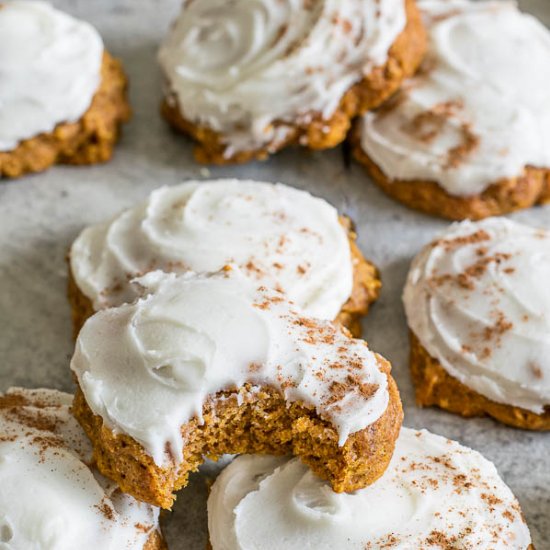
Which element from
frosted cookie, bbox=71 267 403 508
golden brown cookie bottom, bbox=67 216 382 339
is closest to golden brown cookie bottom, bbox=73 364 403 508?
frosted cookie, bbox=71 267 403 508

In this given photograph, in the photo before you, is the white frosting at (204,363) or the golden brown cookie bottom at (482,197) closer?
the white frosting at (204,363)

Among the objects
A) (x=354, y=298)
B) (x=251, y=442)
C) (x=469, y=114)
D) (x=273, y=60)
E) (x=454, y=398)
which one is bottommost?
(x=454, y=398)

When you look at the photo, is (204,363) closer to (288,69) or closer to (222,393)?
(222,393)

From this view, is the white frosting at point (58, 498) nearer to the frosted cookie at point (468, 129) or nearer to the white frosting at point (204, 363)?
the white frosting at point (204, 363)

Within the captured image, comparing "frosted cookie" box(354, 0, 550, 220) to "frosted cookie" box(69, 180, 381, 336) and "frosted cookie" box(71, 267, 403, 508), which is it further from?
"frosted cookie" box(71, 267, 403, 508)

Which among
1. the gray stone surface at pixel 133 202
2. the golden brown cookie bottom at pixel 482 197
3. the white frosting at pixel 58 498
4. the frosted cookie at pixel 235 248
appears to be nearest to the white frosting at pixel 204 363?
the white frosting at pixel 58 498

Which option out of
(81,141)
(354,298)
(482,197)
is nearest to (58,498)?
(354,298)
